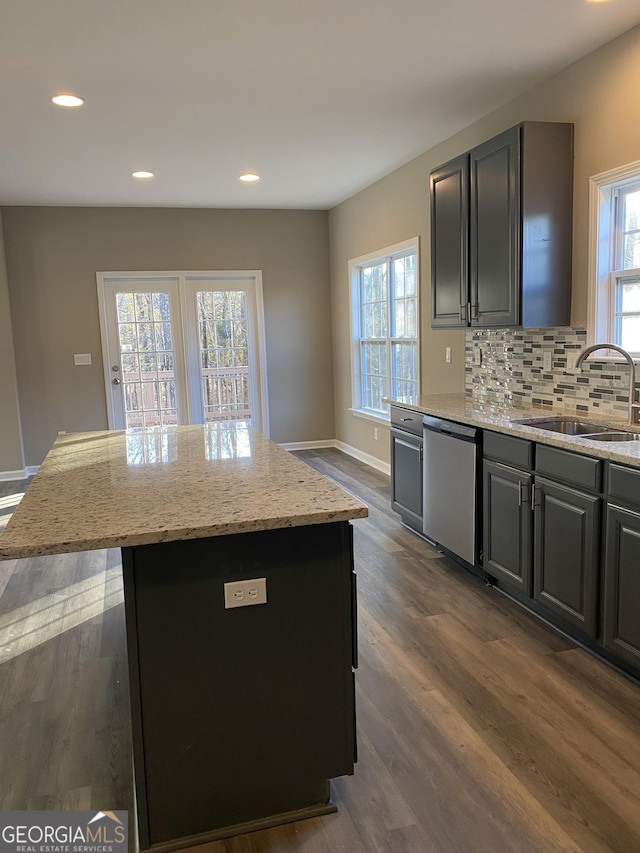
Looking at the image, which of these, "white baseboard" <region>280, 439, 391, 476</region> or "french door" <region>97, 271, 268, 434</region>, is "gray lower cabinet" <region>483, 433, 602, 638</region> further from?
"french door" <region>97, 271, 268, 434</region>

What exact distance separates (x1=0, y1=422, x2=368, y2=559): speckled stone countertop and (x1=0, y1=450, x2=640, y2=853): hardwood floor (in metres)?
0.89

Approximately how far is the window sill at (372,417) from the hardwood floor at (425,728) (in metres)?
2.70

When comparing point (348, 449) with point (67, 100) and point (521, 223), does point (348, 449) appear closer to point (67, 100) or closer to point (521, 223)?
point (521, 223)

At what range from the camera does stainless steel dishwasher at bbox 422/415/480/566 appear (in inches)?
135

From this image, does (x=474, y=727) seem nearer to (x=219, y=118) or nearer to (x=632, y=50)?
(x=632, y=50)

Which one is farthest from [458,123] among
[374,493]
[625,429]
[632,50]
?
[374,493]

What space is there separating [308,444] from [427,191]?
11.2 ft

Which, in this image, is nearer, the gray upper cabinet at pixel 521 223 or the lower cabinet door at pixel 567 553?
the lower cabinet door at pixel 567 553

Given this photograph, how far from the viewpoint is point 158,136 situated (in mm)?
4344

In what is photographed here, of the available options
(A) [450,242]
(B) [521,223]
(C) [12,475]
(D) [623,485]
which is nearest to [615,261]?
(B) [521,223]

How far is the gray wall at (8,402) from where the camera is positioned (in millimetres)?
6316

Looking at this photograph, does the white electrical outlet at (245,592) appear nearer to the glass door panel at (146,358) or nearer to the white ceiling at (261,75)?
the white ceiling at (261,75)

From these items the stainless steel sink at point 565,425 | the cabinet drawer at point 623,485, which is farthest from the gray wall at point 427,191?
the cabinet drawer at point 623,485

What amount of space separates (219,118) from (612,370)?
2.76m
